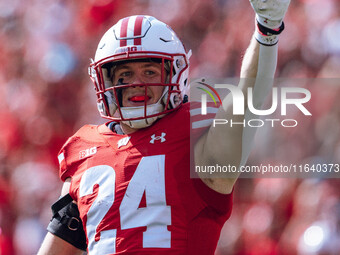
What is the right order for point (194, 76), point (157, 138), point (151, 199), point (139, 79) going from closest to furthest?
point (151, 199) < point (157, 138) < point (139, 79) < point (194, 76)

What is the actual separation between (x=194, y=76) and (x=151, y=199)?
A: 7.99 ft

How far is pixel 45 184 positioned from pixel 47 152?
0.27m

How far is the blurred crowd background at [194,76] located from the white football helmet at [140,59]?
146 cm

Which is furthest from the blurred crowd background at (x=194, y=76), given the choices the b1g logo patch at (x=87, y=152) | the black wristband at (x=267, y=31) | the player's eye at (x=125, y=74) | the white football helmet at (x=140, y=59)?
the black wristband at (x=267, y=31)

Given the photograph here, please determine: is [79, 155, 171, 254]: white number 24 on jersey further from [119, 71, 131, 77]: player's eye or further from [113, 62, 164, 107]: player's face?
[119, 71, 131, 77]: player's eye

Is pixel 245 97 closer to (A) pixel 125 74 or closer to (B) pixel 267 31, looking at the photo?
(B) pixel 267 31

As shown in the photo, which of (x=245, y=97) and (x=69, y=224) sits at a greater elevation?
(x=245, y=97)

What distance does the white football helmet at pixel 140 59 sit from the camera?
2.23 metres

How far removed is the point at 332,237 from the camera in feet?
11.3

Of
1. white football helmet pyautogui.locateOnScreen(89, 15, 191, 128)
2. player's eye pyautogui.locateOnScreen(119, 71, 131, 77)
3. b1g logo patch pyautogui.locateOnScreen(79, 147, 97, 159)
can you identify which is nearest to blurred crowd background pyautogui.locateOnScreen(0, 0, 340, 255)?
white football helmet pyautogui.locateOnScreen(89, 15, 191, 128)

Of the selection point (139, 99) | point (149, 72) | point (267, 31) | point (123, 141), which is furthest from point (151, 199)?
point (267, 31)

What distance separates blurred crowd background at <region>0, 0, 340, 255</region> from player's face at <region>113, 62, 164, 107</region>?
154 cm

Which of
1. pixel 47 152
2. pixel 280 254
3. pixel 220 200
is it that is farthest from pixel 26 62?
pixel 220 200

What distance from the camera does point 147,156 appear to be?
6.96 feet
